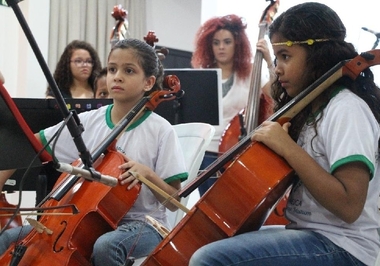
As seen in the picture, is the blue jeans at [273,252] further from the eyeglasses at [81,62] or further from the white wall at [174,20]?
the white wall at [174,20]

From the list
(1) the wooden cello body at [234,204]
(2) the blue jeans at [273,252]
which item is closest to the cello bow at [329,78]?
(1) the wooden cello body at [234,204]

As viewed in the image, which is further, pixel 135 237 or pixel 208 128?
pixel 208 128

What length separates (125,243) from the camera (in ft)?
4.97

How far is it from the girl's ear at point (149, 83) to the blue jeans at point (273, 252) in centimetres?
76

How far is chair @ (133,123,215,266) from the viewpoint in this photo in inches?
74.1

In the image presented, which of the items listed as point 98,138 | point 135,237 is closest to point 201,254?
point 135,237

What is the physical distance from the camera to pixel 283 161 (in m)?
1.24

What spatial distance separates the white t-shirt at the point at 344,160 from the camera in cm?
120

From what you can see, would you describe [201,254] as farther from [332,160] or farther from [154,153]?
[154,153]

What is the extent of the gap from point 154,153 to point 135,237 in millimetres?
285

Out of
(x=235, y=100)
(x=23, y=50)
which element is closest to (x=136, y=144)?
(x=235, y=100)

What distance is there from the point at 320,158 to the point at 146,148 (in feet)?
1.97

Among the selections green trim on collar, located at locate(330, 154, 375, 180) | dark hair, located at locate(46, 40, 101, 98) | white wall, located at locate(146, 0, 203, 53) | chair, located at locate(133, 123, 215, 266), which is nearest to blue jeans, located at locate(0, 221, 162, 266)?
chair, located at locate(133, 123, 215, 266)

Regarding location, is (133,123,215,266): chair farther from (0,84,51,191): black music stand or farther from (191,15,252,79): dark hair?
(191,15,252,79): dark hair
